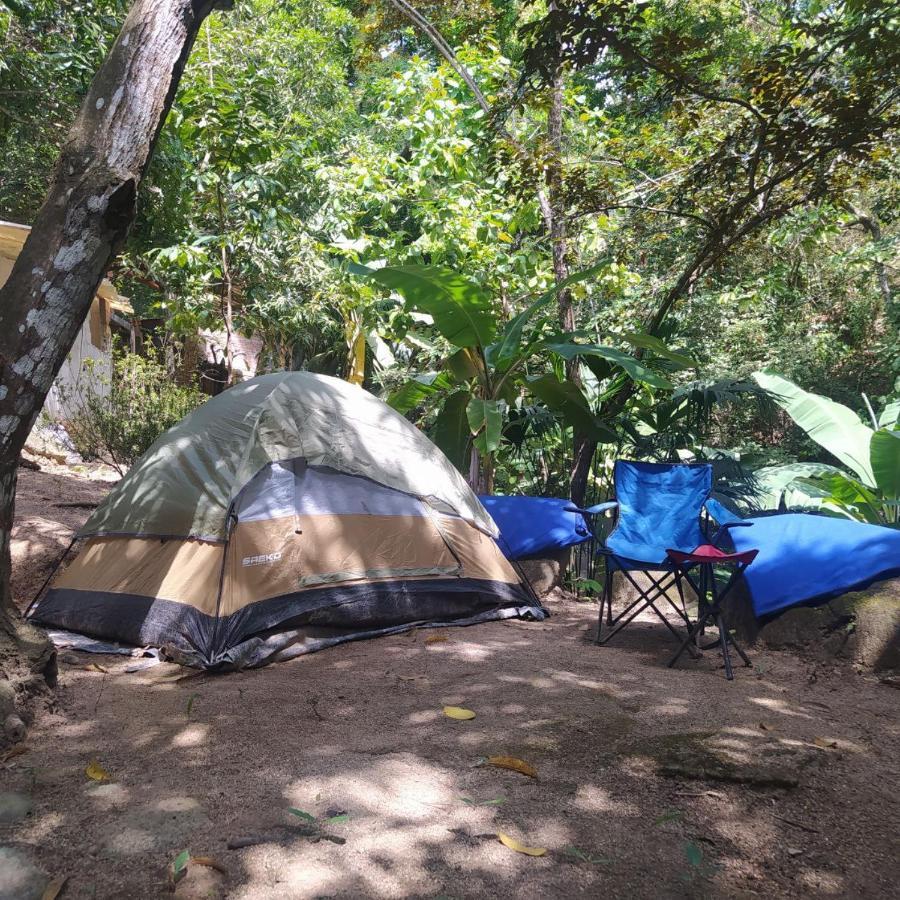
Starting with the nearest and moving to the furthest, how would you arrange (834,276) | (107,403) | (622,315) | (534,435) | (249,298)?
(534,435), (107,403), (622,315), (249,298), (834,276)

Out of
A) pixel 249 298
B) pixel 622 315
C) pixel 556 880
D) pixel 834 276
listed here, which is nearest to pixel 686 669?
pixel 556 880

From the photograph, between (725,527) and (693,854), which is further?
(725,527)

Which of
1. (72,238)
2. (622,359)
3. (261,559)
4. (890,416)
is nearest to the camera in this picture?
(72,238)

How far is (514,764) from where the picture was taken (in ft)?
8.63

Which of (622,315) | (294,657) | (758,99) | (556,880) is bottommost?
(294,657)

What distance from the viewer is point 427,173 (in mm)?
9305

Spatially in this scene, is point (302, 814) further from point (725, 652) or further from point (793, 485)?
point (793, 485)

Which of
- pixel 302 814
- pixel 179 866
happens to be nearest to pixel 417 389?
pixel 302 814

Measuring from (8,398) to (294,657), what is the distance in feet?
6.52

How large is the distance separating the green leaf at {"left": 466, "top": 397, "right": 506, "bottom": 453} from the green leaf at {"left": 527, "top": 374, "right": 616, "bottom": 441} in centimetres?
→ 50

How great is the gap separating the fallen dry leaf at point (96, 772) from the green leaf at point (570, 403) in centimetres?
450

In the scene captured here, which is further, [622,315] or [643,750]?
[622,315]

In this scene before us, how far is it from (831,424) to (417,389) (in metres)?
3.66

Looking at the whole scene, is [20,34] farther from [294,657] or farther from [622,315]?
[622,315]
